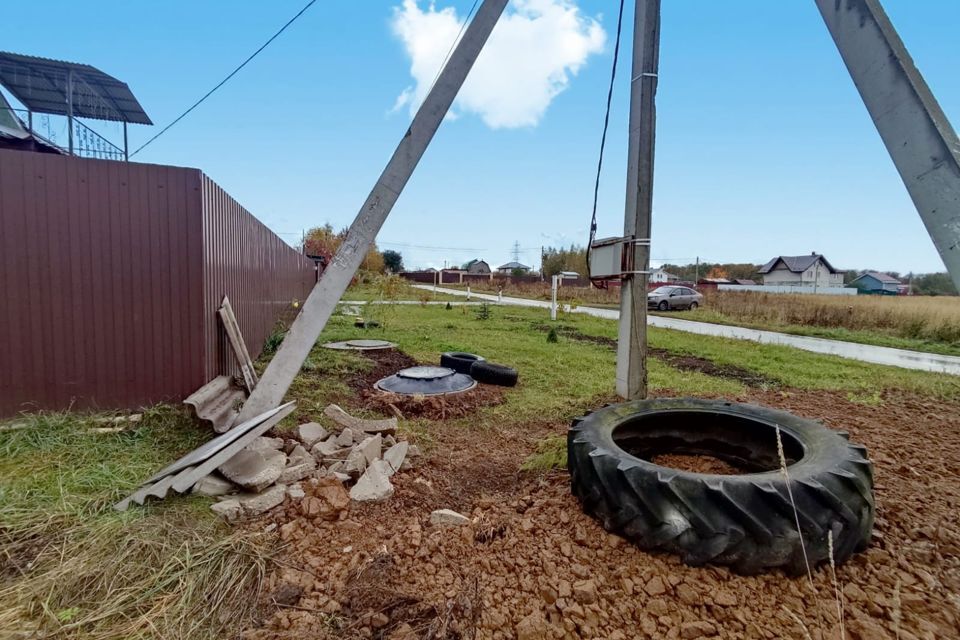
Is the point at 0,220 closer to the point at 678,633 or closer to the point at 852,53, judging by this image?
the point at 678,633

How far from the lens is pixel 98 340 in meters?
3.64

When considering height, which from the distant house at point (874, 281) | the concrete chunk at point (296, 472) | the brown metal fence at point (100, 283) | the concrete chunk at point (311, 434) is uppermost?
the distant house at point (874, 281)

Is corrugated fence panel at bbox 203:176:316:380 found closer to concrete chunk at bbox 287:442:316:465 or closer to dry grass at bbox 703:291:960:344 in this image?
concrete chunk at bbox 287:442:316:465

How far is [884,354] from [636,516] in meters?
11.6

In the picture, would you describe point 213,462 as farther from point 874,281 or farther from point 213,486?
point 874,281

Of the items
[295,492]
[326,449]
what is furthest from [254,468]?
[326,449]

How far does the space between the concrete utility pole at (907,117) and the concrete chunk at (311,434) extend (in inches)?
147

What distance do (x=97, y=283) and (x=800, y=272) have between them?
212 feet

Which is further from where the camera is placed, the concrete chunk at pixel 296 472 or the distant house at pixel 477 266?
the distant house at pixel 477 266

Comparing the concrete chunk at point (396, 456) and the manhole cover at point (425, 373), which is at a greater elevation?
the manhole cover at point (425, 373)

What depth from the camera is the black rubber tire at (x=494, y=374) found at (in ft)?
19.1

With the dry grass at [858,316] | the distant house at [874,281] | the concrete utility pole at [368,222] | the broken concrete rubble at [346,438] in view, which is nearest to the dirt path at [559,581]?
the broken concrete rubble at [346,438]

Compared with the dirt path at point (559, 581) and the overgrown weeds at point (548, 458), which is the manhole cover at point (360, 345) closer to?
the overgrown weeds at point (548, 458)

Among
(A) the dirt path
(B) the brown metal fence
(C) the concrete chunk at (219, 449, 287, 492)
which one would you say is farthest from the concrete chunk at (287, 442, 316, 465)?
(B) the brown metal fence
